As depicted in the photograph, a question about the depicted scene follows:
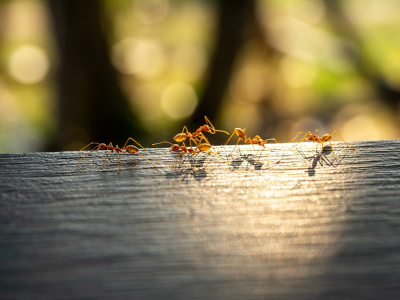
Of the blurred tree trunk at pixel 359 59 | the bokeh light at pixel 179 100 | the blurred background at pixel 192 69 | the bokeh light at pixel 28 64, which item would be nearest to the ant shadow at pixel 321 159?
the blurred background at pixel 192 69

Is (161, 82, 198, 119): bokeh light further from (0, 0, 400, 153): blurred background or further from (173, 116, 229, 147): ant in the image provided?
(173, 116, 229, 147): ant

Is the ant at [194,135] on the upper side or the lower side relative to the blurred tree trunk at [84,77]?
lower

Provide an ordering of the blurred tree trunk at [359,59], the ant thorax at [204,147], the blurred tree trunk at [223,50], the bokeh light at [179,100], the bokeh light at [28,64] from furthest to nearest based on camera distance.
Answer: the bokeh light at [28,64] < the bokeh light at [179,100] < the blurred tree trunk at [359,59] < the blurred tree trunk at [223,50] < the ant thorax at [204,147]

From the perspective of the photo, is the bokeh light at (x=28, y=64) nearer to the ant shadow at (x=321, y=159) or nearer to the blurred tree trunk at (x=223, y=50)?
the blurred tree trunk at (x=223, y=50)

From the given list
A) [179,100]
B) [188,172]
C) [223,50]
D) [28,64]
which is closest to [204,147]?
[188,172]

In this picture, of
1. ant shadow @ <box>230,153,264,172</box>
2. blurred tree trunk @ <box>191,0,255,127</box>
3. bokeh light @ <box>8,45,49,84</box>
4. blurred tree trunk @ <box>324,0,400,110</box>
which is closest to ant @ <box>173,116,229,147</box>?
ant shadow @ <box>230,153,264,172</box>

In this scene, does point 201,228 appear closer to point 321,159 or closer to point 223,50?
point 321,159

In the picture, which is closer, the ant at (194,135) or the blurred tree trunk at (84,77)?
the ant at (194,135)
